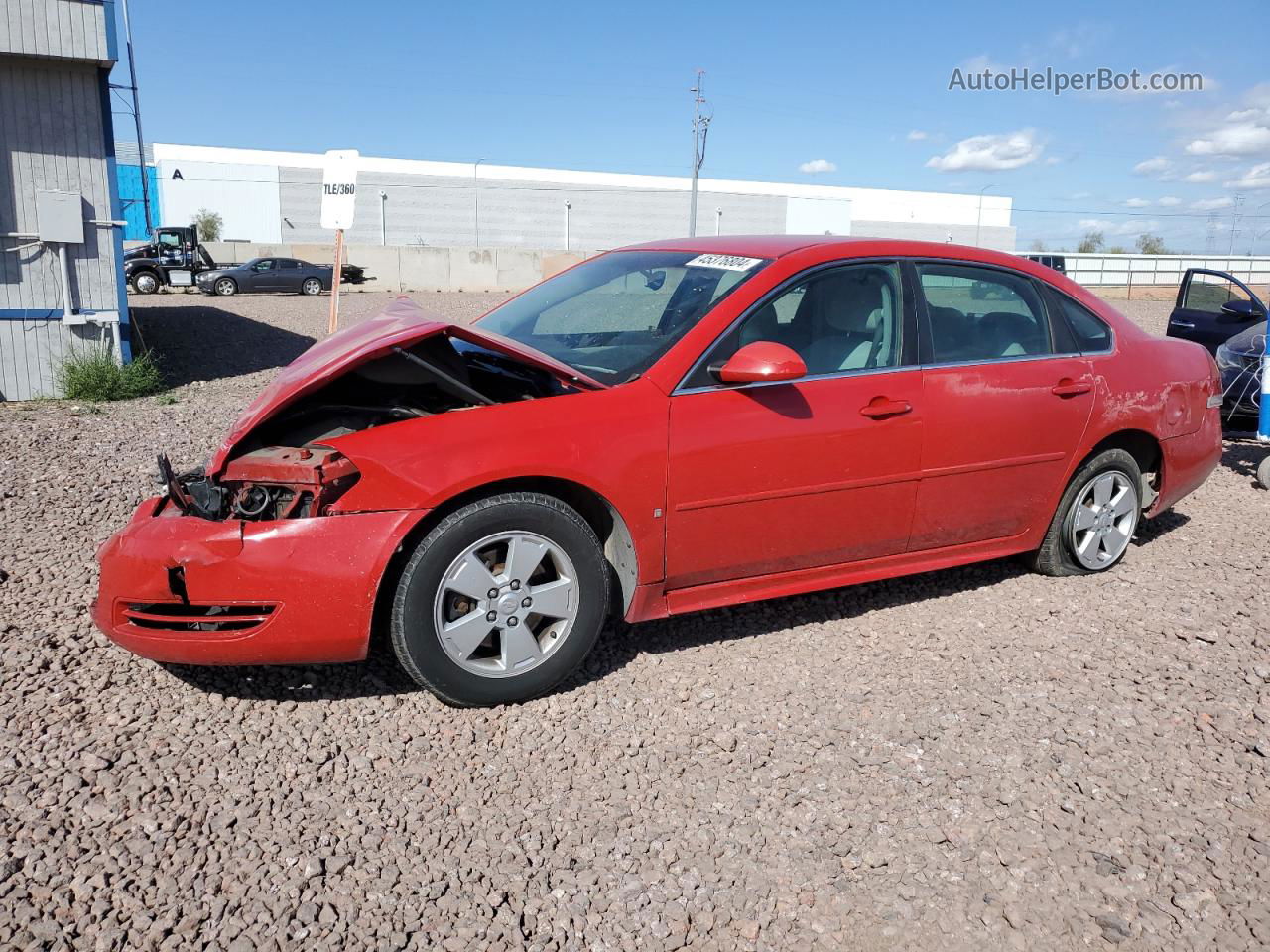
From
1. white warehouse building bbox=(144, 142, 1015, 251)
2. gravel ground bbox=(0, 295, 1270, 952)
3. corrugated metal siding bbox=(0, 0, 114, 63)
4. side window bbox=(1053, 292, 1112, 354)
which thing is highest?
white warehouse building bbox=(144, 142, 1015, 251)

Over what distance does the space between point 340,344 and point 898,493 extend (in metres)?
2.32

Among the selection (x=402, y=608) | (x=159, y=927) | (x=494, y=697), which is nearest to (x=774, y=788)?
(x=494, y=697)

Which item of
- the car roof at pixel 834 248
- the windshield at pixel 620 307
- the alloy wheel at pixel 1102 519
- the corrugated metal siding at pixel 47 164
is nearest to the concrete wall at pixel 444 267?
the corrugated metal siding at pixel 47 164

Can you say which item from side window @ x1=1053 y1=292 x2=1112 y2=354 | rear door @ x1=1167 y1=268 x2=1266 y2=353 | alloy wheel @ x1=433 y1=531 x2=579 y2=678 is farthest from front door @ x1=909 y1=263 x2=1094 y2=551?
rear door @ x1=1167 y1=268 x2=1266 y2=353

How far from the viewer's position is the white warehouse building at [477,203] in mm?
58125

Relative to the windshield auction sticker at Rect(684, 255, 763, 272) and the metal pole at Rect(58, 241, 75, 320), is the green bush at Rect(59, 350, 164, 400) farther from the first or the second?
the windshield auction sticker at Rect(684, 255, 763, 272)

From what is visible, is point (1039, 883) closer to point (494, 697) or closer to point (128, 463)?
point (494, 697)

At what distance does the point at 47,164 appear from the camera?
10.4m

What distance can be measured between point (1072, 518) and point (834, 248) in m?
1.86

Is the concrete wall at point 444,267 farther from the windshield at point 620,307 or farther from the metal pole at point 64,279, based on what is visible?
the windshield at point 620,307

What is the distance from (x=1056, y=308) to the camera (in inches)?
189

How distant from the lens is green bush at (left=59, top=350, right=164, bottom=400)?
10.5 m

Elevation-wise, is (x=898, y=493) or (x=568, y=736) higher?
(x=898, y=493)

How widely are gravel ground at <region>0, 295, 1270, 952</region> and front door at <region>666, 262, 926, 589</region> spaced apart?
49cm
